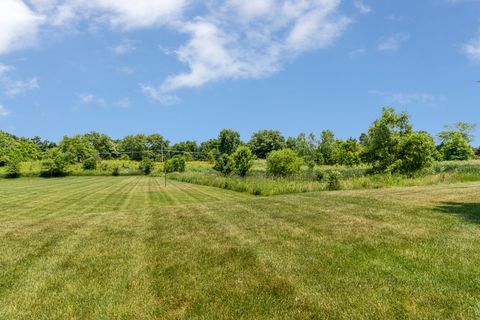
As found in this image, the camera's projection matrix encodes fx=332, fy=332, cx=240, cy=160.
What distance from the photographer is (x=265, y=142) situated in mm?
135875

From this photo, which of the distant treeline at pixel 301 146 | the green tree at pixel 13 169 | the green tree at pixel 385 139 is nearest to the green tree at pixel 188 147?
the distant treeline at pixel 301 146

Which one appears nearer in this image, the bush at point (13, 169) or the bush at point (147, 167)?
the bush at point (13, 169)

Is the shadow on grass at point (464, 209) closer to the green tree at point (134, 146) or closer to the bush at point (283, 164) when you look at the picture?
the bush at point (283, 164)

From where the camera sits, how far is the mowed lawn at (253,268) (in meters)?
4.33

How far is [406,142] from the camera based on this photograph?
116 ft

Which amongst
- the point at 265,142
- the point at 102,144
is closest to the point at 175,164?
the point at 102,144

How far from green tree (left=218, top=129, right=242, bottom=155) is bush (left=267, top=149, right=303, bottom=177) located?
294 ft

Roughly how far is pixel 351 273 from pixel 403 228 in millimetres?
3440

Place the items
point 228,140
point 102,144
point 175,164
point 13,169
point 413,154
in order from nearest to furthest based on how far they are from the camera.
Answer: point 413,154 < point 13,169 < point 175,164 < point 102,144 < point 228,140

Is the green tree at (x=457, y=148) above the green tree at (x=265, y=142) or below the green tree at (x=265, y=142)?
below

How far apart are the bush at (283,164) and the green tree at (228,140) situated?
89586 mm

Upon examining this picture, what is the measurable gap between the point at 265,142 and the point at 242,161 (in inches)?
3396

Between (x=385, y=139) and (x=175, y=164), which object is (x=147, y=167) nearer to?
(x=175, y=164)

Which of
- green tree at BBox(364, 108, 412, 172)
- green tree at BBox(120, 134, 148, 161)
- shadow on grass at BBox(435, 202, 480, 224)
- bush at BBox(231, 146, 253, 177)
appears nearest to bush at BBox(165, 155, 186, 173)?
bush at BBox(231, 146, 253, 177)
